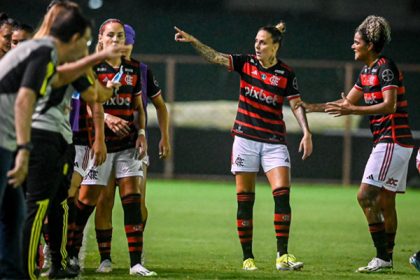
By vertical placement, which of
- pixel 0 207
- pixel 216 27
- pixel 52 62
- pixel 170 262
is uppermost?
pixel 216 27

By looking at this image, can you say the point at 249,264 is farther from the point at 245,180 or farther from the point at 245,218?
the point at 245,180

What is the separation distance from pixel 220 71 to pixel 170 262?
13.9 m

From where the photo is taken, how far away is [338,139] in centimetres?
2300

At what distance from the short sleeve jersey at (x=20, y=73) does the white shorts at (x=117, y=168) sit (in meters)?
2.70

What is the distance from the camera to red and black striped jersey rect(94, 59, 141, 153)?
30.0 ft

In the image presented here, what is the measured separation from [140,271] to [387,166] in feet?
8.42

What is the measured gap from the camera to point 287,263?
373 inches

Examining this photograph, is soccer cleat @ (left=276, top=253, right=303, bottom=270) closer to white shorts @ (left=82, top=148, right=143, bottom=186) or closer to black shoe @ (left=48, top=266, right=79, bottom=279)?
white shorts @ (left=82, top=148, right=143, bottom=186)

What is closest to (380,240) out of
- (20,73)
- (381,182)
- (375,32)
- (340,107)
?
(381,182)

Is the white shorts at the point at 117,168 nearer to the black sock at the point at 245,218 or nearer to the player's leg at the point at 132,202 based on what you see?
the player's leg at the point at 132,202

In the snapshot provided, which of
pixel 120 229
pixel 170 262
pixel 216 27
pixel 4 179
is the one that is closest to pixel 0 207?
pixel 4 179

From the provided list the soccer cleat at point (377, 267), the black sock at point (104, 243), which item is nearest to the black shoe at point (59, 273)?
the black sock at point (104, 243)

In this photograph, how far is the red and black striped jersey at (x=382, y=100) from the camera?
9.52 meters

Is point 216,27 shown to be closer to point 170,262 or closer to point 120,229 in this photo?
point 120,229
